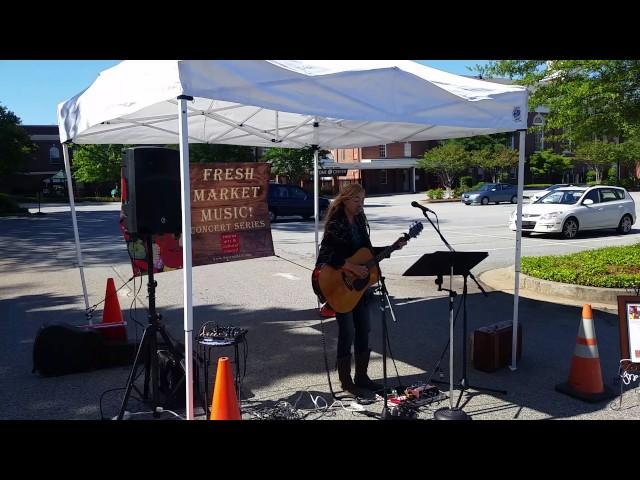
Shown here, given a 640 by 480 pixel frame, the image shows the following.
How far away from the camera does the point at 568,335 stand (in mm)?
6453

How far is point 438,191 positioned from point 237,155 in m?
15.9

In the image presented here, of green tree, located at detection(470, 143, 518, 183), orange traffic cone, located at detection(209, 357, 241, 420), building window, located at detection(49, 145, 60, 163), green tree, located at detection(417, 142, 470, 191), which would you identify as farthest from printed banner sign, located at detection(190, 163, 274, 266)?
building window, located at detection(49, 145, 60, 163)

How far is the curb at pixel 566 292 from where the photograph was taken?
307 inches

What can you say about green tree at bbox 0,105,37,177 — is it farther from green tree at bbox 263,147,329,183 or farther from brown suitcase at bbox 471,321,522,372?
brown suitcase at bbox 471,321,522,372

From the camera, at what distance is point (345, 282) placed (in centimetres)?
467

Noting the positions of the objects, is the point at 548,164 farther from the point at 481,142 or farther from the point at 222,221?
the point at 222,221

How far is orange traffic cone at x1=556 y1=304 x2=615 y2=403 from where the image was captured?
467 centimetres

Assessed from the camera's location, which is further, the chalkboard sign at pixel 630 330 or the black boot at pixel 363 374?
the black boot at pixel 363 374

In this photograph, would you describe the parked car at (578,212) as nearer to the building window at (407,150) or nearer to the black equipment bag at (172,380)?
the black equipment bag at (172,380)

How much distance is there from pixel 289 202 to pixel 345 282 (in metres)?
19.0

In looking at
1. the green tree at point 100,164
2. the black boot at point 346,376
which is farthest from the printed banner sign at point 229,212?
the green tree at point 100,164

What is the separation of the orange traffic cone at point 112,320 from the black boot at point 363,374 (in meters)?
2.66
